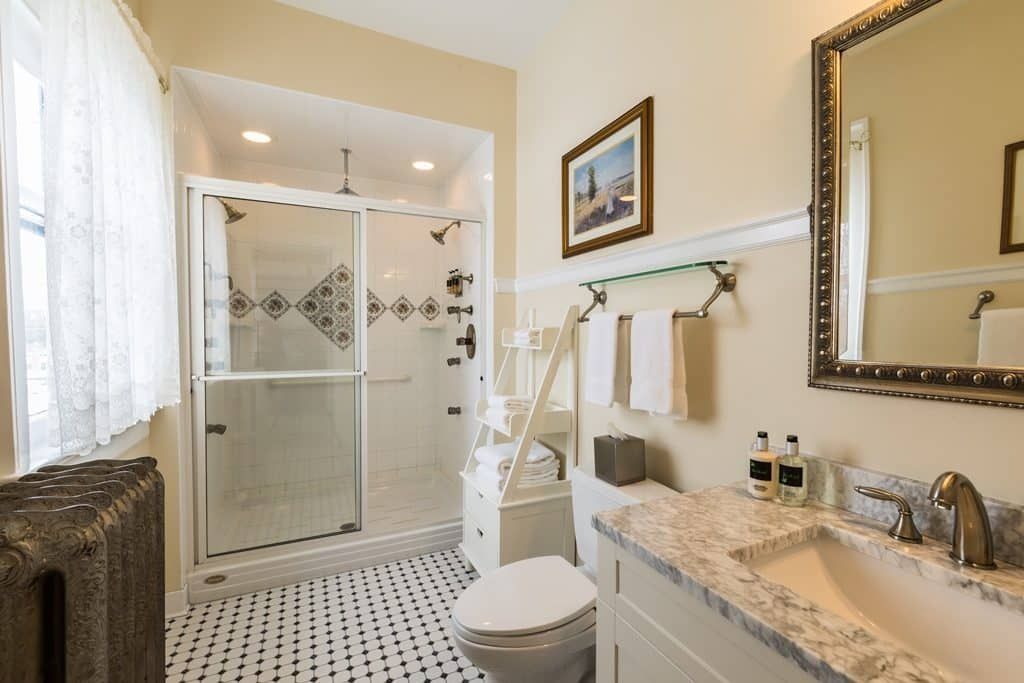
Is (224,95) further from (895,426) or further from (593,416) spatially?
(895,426)

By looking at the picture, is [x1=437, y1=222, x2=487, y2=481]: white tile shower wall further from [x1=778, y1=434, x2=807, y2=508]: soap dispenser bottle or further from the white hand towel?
[x1=778, y1=434, x2=807, y2=508]: soap dispenser bottle

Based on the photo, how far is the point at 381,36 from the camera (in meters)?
2.16

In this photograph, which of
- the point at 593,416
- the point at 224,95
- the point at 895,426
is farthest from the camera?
the point at 224,95

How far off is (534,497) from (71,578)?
4.68ft

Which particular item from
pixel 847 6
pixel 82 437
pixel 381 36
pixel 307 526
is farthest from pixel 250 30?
pixel 307 526

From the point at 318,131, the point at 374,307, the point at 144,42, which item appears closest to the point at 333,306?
the point at 374,307

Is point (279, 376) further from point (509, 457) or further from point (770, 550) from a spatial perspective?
point (770, 550)

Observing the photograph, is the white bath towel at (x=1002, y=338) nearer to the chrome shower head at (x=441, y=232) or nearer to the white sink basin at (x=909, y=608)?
the white sink basin at (x=909, y=608)

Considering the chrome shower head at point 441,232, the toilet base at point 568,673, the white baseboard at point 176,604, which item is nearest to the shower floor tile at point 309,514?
the white baseboard at point 176,604

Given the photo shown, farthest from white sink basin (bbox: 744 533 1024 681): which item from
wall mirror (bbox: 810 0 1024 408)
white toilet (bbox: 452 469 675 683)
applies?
white toilet (bbox: 452 469 675 683)

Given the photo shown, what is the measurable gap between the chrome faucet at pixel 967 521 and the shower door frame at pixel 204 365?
7.37ft

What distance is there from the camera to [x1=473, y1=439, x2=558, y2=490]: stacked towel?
186 cm

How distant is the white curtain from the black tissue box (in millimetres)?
1453

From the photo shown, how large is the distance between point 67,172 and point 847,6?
6.17 ft
